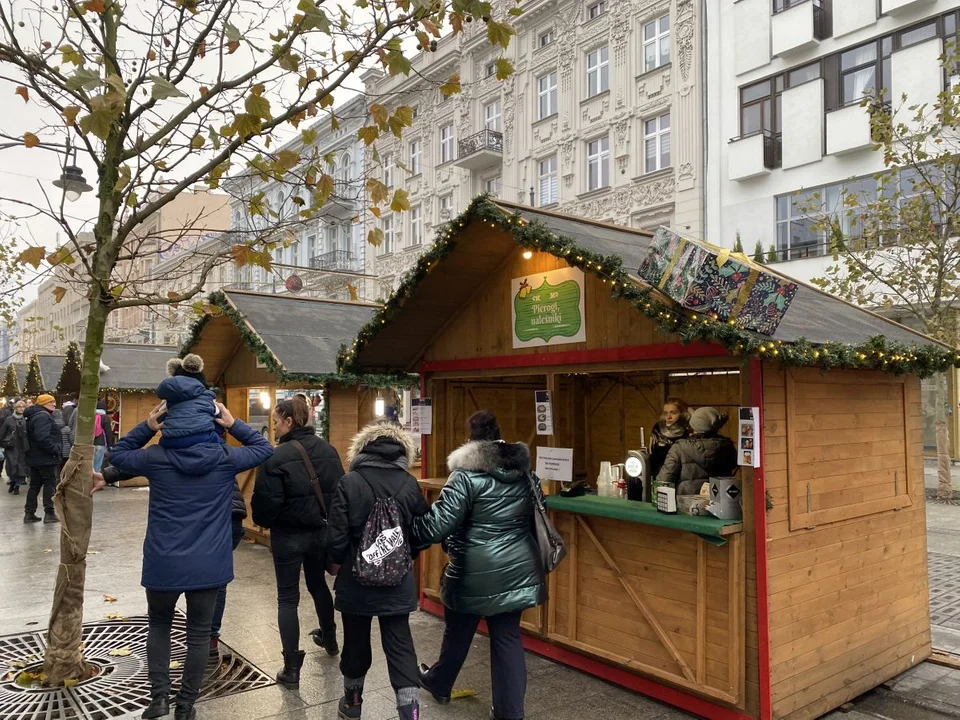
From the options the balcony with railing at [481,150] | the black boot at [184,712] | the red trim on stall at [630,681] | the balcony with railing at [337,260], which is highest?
the balcony with railing at [481,150]

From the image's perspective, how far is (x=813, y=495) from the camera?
459 cm

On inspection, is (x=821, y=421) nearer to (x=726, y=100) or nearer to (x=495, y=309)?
(x=495, y=309)

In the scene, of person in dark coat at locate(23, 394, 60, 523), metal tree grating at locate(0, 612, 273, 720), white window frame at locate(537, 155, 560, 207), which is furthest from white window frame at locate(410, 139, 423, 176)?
metal tree grating at locate(0, 612, 273, 720)

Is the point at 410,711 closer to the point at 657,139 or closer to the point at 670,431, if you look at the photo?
the point at 670,431

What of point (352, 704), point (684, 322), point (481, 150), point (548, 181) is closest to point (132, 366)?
point (548, 181)

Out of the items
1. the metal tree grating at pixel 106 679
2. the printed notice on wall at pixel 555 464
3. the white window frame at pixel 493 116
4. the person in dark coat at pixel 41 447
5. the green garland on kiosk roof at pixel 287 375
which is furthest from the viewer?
the white window frame at pixel 493 116

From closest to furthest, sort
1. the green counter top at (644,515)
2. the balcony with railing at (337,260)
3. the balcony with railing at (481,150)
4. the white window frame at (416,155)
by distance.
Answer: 1. the green counter top at (644,515)
2. the balcony with railing at (481,150)
3. the white window frame at (416,155)
4. the balcony with railing at (337,260)

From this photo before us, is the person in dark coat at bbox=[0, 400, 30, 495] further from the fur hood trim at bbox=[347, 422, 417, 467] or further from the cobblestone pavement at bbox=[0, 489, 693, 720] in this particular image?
the fur hood trim at bbox=[347, 422, 417, 467]

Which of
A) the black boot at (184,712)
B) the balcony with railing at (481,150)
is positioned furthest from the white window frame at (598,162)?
the black boot at (184,712)

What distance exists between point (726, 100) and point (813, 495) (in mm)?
17892

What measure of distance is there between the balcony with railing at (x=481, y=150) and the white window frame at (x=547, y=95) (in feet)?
6.34

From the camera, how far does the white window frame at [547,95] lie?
2502cm

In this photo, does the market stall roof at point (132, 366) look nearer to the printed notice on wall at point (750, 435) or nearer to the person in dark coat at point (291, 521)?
the person in dark coat at point (291, 521)

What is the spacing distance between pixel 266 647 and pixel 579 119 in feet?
68.8
